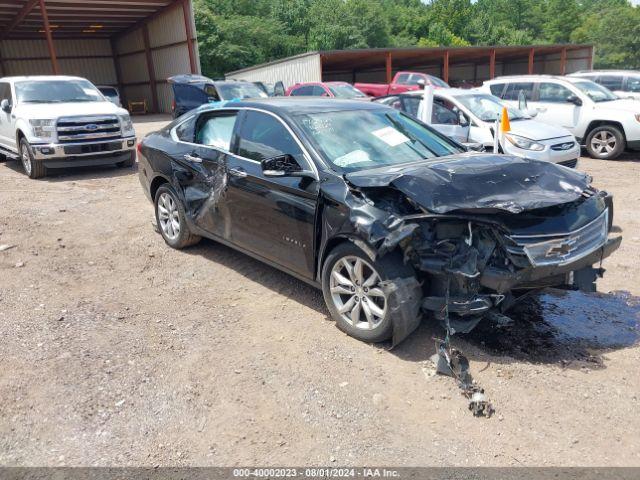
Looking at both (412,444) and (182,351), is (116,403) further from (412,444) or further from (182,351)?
(412,444)

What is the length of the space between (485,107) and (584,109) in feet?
10.2

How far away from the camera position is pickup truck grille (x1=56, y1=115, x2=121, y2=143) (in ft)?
33.0

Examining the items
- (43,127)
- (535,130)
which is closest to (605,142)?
(535,130)

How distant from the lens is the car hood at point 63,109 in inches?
398

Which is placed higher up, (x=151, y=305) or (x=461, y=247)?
(x=461, y=247)

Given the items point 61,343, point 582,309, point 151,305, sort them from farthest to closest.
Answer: point 151,305
point 582,309
point 61,343

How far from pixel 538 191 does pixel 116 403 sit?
10.4 feet

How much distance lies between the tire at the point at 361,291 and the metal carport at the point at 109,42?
22.2m

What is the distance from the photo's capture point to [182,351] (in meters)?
3.99

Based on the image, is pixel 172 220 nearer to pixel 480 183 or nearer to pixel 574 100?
pixel 480 183

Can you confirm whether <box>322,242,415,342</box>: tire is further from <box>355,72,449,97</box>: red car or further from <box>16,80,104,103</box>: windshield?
<box>355,72,449,97</box>: red car

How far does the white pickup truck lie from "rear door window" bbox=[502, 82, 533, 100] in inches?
338

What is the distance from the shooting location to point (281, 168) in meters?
4.17

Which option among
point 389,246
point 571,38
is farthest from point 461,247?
point 571,38
